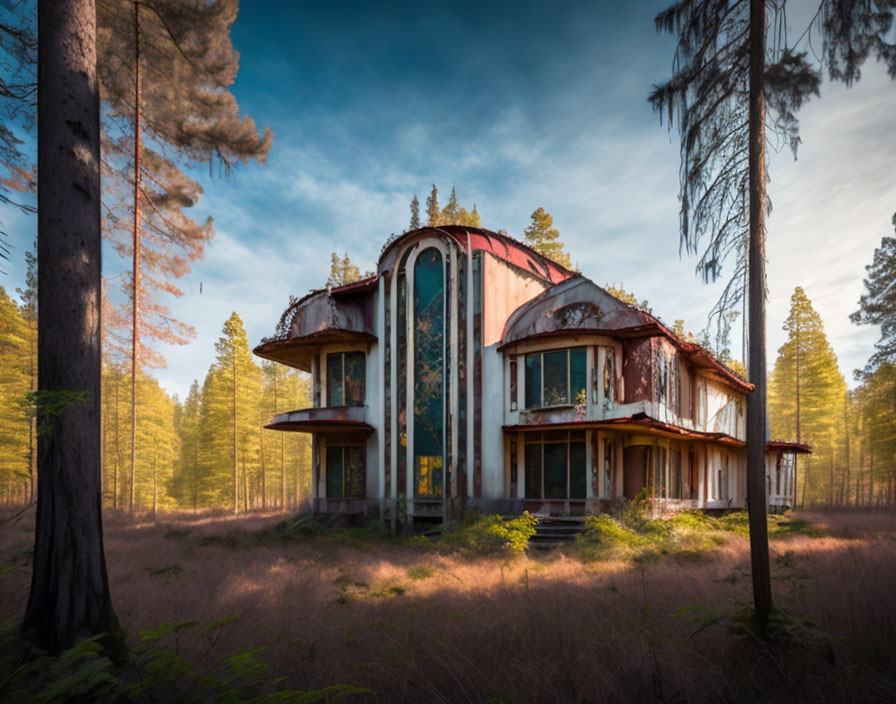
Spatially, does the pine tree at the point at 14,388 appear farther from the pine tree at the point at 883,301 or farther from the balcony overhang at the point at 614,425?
the pine tree at the point at 883,301

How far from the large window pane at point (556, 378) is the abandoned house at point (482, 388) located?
5 cm

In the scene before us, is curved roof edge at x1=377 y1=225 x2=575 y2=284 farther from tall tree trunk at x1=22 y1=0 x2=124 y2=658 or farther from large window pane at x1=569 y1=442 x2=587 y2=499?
tall tree trunk at x1=22 y1=0 x2=124 y2=658

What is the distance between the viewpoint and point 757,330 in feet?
22.7

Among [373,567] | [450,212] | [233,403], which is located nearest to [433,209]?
[450,212]

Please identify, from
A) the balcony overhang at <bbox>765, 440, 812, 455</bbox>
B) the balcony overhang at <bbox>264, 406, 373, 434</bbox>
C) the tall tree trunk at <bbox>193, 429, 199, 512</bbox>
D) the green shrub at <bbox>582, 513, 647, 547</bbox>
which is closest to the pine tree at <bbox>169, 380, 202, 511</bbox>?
the tall tree trunk at <bbox>193, 429, 199, 512</bbox>

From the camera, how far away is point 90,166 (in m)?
5.94

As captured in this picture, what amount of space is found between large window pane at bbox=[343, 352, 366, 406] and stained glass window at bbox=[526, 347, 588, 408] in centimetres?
676

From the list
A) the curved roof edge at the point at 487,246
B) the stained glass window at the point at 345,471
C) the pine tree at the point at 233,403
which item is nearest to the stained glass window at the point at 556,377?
the curved roof edge at the point at 487,246

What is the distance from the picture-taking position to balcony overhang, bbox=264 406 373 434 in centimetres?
2028

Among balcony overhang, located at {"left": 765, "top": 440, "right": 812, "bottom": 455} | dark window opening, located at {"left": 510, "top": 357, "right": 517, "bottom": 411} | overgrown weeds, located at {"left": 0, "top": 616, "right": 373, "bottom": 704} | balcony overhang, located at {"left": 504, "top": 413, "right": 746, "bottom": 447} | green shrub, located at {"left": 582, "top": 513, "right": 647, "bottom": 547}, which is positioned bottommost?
green shrub, located at {"left": 582, "top": 513, "right": 647, "bottom": 547}

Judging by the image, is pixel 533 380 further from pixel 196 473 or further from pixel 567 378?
pixel 196 473

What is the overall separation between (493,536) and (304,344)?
11516 mm

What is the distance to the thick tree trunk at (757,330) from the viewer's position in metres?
6.55

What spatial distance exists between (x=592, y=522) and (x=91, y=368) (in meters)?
13.2
